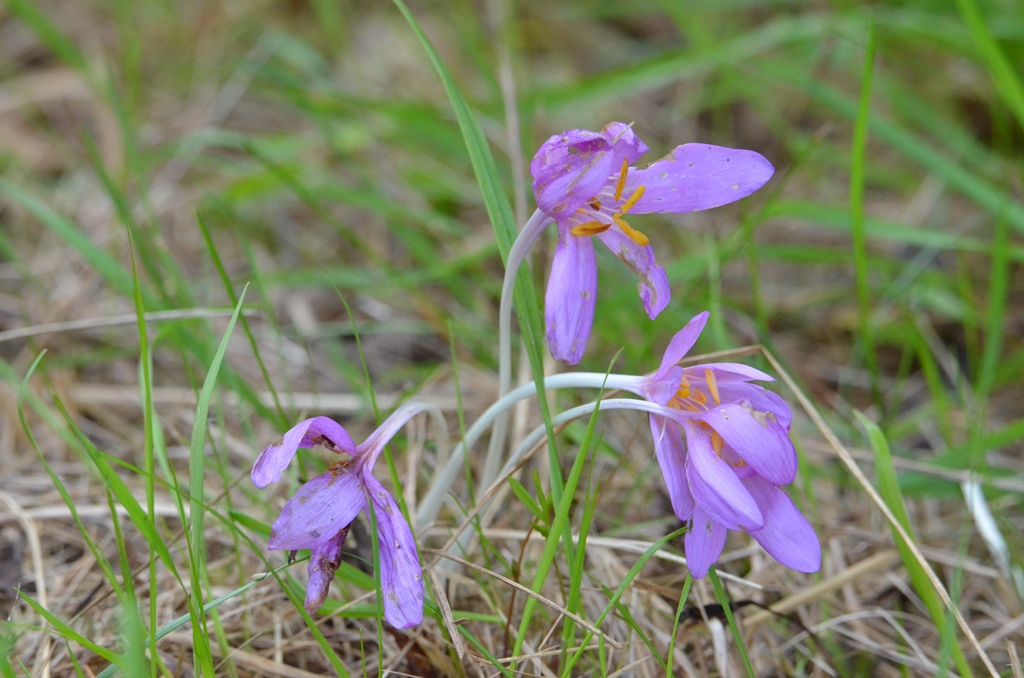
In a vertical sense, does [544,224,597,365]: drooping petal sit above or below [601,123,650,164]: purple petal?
Result: below

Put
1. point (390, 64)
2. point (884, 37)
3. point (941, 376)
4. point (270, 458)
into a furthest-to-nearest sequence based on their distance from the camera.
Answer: point (390, 64) → point (884, 37) → point (941, 376) → point (270, 458)

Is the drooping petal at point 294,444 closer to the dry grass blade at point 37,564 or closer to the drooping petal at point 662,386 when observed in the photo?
the drooping petal at point 662,386

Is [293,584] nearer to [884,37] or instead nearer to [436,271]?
[436,271]

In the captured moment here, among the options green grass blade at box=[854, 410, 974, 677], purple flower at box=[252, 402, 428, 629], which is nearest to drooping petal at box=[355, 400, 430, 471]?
purple flower at box=[252, 402, 428, 629]

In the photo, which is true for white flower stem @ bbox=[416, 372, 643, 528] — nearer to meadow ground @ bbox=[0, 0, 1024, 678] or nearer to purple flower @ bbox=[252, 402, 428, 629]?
meadow ground @ bbox=[0, 0, 1024, 678]

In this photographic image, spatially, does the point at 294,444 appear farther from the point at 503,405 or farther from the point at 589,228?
the point at 589,228

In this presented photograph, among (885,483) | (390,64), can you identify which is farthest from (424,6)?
(885,483)

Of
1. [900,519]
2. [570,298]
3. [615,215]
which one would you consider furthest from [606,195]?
[900,519]

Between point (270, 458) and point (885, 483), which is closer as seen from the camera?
point (270, 458)
